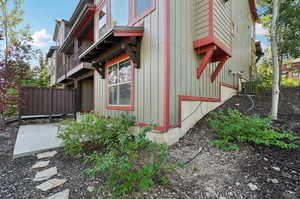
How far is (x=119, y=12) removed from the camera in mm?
4723

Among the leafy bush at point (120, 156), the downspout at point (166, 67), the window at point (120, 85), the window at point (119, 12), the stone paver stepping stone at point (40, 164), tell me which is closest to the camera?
the leafy bush at point (120, 156)

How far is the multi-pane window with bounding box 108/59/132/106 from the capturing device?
13.9 ft

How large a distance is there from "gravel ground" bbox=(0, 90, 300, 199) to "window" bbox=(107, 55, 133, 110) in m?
2.04

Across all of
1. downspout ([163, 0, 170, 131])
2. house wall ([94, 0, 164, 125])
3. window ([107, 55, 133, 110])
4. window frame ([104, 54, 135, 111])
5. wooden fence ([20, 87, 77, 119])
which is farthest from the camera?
wooden fence ([20, 87, 77, 119])

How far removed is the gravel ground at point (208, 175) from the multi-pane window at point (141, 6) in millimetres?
3657

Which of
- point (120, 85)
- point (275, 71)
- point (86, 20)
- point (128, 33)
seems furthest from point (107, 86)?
point (275, 71)

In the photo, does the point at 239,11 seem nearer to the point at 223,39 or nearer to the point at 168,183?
the point at 223,39

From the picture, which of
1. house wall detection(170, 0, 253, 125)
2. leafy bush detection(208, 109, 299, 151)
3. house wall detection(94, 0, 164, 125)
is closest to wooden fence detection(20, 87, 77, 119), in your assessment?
house wall detection(94, 0, 164, 125)

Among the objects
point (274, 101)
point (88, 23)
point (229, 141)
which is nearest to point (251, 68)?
point (274, 101)

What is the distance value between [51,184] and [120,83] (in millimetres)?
3186

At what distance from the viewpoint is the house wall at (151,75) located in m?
3.24

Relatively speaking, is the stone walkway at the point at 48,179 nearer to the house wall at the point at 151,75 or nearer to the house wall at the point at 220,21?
the house wall at the point at 151,75

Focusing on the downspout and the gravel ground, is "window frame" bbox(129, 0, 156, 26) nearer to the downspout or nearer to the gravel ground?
the downspout

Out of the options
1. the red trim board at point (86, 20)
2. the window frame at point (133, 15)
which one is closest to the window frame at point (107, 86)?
the window frame at point (133, 15)
